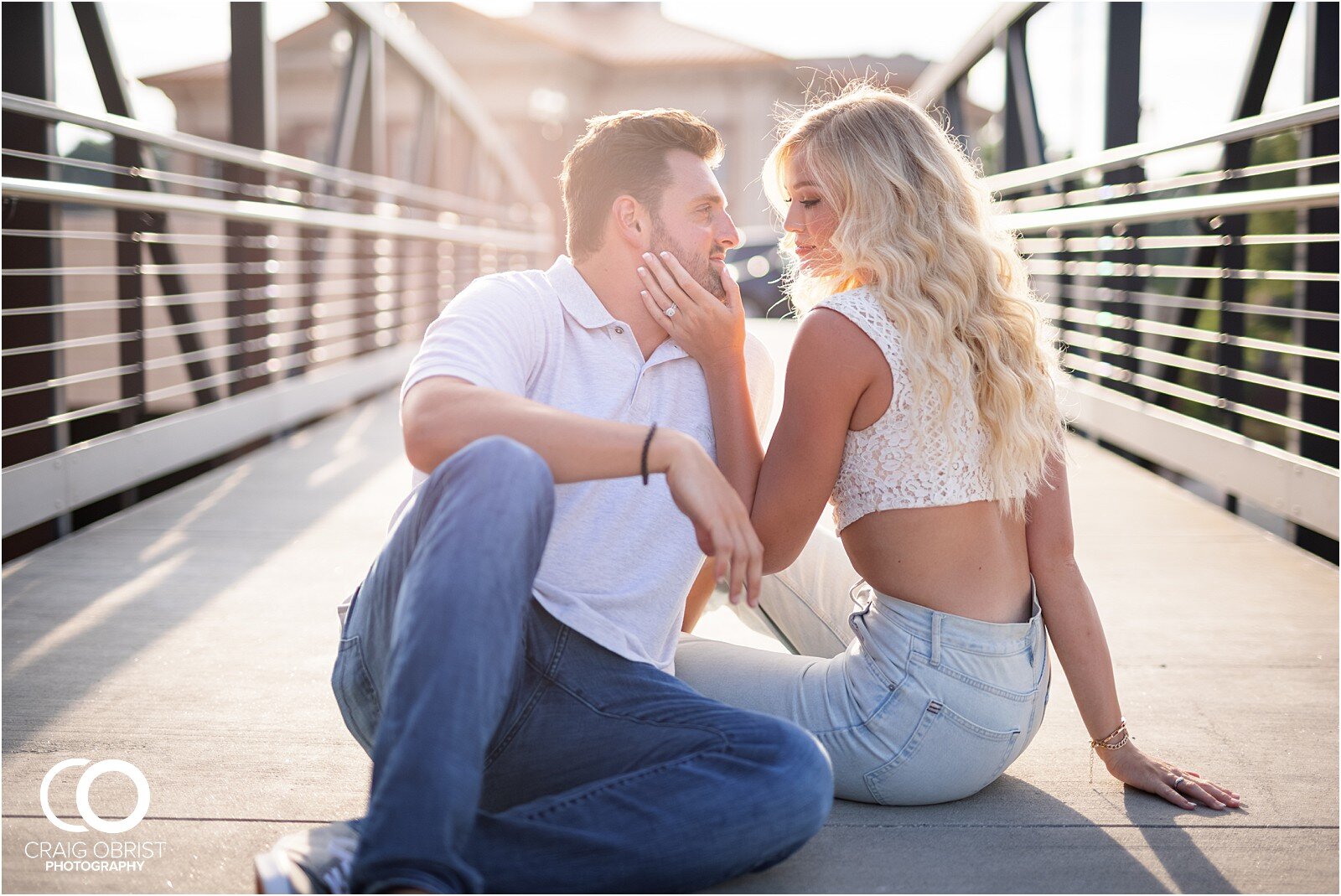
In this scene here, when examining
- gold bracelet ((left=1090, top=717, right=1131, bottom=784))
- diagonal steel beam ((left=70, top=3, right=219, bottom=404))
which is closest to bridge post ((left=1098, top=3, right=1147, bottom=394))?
gold bracelet ((left=1090, top=717, right=1131, bottom=784))

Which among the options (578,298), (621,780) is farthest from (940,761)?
(578,298)

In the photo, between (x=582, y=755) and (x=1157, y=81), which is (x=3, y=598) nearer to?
(x=582, y=755)

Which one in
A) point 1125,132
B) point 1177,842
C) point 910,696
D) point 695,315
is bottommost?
point 1177,842

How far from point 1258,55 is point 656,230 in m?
3.17

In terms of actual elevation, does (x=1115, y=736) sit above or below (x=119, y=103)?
below

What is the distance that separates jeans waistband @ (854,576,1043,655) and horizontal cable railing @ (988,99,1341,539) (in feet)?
1.54

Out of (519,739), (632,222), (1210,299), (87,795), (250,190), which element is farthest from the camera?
(250,190)

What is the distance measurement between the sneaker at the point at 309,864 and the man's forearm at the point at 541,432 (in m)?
0.51

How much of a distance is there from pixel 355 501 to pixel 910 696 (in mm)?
3135

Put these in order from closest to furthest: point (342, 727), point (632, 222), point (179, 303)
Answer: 1. point (632, 222)
2. point (342, 727)
3. point (179, 303)

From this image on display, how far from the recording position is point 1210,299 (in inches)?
187

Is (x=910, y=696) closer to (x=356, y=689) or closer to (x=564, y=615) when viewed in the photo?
(x=564, y=615)

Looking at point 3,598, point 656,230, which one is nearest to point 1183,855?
point 656,230

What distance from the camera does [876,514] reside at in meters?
1.87
